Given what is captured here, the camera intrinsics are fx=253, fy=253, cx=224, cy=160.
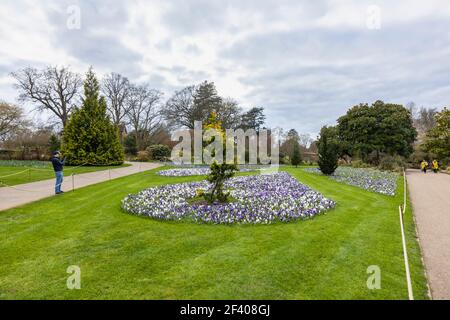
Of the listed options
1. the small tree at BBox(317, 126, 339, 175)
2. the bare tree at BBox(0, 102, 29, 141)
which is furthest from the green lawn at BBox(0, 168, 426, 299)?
the bare tree at BBox(0, 102, 29, 141)

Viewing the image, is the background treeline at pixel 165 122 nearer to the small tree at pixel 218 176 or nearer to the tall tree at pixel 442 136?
the tall tree at pixel 442 136

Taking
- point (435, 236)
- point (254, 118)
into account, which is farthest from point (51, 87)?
→ point (435, 236)

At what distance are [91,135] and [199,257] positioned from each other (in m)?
23.1

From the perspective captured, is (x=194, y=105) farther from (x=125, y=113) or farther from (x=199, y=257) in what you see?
(x=199, y=257)

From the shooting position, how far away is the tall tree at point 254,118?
47.8 m

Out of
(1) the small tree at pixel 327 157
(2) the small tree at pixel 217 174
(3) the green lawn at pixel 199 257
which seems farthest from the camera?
(1) the small tree at pixel 327 157

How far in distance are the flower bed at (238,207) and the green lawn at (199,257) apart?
410 mm

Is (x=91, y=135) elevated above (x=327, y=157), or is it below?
above

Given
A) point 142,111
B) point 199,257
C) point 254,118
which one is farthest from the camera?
point 254,118

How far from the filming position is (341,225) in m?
6.17

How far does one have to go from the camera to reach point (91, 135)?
23625mm

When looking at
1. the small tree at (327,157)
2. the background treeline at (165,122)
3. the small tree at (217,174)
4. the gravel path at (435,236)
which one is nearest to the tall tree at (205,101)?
the background treeline at (165,122)

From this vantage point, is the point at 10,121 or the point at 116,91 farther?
the point at 116,91

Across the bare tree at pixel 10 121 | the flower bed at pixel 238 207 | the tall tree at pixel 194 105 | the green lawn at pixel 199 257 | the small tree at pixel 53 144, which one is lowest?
the green lawn at pixel 199 257
